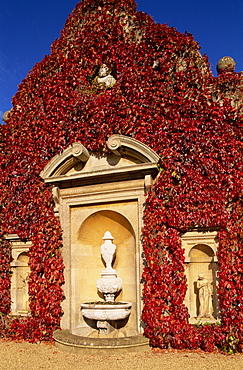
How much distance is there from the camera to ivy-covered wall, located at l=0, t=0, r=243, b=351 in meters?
7.09

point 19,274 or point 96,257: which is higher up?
point 96,257

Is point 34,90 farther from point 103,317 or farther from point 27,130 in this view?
point 103,317

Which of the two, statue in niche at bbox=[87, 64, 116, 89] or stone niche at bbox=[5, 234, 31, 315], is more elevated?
statue in niche at bbox=[87, 64, 116, 89]

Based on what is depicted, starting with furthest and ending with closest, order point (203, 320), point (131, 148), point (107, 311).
A: point (131, 148) < point (107, 311) < point (203, 320)

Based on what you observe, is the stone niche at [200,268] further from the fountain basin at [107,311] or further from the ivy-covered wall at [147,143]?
the fountain basin at [107,311]

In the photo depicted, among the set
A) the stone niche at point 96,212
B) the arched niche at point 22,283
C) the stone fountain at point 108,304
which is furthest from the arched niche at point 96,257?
the arched niche at point 22,283

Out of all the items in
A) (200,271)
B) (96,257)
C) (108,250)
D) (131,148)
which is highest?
(131,148)

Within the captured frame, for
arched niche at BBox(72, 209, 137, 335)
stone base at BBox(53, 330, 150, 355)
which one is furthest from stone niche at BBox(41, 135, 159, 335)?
stone base at BBox(53, 330, 150, 355)

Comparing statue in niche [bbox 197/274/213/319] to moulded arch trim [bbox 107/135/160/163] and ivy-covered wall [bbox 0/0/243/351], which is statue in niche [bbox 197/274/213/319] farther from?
moulded arch trim [bbox 107/135/160/163]

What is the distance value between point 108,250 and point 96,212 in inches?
34.7

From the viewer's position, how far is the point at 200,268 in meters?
7.47

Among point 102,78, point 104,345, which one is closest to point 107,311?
A: point 104,345

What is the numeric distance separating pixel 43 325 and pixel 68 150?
152 inches

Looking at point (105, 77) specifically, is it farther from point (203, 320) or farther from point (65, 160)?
point (203, 320)
